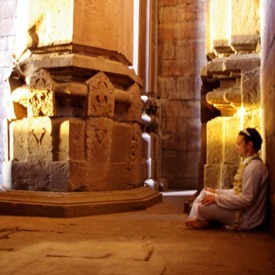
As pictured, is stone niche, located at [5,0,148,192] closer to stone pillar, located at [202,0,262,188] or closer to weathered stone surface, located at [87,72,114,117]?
weathered stone surface, located at [87,72,114,117]

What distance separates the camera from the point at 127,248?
8.22 ft

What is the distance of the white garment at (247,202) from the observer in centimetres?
305

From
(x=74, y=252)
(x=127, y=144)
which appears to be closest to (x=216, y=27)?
(x=127, y=144)

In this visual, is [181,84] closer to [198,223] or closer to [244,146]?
[244,146]

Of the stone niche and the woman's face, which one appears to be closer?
the woman's face

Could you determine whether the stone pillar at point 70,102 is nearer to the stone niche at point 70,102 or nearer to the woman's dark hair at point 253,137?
the stone niche at point 70,102

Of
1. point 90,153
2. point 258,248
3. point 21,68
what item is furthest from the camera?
point 21,68

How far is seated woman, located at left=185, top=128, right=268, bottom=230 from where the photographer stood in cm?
306

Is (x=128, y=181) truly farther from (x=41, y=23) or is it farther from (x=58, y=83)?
(x=41, y=23)

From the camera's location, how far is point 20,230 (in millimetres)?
3113

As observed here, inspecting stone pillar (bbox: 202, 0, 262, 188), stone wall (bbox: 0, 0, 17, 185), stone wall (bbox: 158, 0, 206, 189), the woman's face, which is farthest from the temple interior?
stone wall (bbox: 0, 0, 17, 185)

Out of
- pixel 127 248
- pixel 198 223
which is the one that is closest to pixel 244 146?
pixel 198 223

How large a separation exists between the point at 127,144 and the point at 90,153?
56 cm

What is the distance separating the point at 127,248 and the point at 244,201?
1.02m
